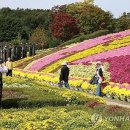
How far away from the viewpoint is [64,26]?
87.9 meters

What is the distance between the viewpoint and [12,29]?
4882 inches

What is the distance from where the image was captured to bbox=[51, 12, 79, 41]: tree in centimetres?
8675

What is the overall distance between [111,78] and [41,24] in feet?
348

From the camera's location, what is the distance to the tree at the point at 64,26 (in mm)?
86750

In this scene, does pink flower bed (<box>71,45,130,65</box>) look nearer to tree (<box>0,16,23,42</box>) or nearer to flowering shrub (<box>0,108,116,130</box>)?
flowering shrub (<box>0,108,116,130</box>)

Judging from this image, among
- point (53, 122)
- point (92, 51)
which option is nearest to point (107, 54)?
point (92, 51)

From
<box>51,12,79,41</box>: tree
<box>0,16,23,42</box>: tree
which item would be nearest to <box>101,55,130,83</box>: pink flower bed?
<box>51,12,79,41</box>: tree

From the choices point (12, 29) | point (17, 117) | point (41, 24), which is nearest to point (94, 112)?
point (17, 117)

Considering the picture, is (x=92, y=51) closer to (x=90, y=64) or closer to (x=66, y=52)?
(x=66, y=52)

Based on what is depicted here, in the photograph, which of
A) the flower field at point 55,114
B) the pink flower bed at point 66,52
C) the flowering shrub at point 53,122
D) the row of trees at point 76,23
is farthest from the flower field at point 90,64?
the row of trees at point 76,23

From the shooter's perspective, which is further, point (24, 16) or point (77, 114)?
point (24, 16)

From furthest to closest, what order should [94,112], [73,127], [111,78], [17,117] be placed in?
[111,78] < [94,112] < [17,117] < [73,127]

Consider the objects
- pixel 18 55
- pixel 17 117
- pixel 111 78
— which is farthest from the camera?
pixel 18 55

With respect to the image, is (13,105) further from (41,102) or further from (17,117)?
(17,117)
